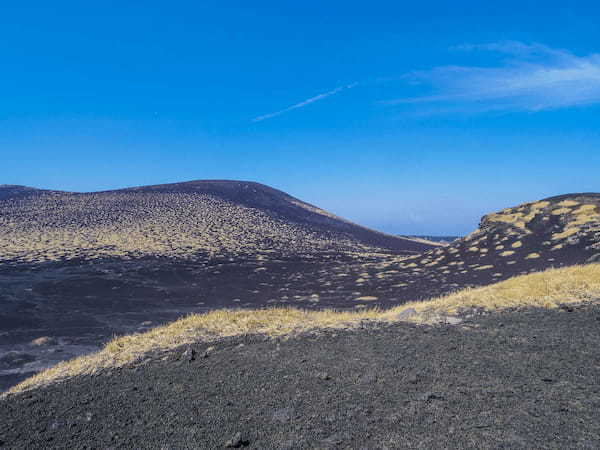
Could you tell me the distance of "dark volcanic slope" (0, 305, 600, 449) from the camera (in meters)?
4.72

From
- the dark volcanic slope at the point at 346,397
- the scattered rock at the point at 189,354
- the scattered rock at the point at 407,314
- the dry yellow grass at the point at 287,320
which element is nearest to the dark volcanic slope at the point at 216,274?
the dry yellow grass at the point at 287,320

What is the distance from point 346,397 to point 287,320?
16.9ft

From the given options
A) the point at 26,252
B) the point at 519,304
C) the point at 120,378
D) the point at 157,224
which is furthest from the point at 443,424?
the point at 157,224

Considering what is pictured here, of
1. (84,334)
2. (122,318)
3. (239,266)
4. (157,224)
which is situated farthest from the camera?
(157,224)

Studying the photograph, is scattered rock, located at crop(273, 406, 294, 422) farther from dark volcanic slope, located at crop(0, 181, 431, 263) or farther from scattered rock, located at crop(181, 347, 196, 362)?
dark volcanic slope, located at crop(0, 181, 431, 263)

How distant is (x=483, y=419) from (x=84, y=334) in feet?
59.2

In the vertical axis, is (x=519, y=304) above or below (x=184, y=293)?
above

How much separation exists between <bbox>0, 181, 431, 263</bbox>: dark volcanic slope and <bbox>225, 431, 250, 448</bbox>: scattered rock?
3826cm

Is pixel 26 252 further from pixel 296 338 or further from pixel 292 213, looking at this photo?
pixel 292 213

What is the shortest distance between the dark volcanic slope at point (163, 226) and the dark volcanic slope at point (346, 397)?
35608mm

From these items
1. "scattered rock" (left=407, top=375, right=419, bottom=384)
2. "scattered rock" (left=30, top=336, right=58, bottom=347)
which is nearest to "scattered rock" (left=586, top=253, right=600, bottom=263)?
"scattered rock" (left=407, top=375, right=419, bottom=384)

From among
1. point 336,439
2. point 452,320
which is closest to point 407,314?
point 452,320

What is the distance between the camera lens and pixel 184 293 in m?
28.0

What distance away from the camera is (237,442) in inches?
187
